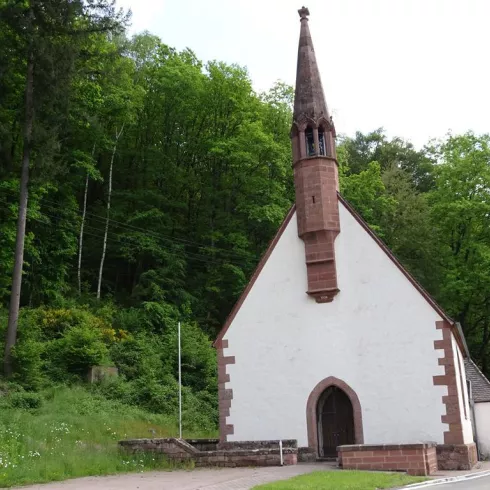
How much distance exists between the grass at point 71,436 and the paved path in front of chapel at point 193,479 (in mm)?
742

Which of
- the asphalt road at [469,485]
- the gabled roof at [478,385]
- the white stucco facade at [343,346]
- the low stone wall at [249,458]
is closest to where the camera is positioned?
the asphalt road at [469,485]

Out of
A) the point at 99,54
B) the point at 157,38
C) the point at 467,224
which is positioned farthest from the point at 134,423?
the point at 157,38

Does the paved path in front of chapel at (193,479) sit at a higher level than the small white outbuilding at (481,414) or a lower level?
lower

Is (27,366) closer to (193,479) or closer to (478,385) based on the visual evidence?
(193,479)

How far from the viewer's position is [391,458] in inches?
569

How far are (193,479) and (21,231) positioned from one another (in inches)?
548

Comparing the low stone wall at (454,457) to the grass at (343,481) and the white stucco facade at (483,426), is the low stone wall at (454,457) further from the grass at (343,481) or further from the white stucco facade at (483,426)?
the white stucco facade at (483,426)

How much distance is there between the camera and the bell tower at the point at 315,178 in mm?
18422

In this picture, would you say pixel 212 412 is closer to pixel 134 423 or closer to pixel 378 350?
pixel 134 423

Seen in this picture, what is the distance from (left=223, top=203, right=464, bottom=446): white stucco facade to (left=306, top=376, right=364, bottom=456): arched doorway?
5.2 inches

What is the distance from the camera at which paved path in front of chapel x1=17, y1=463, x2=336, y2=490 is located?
12.2 meters

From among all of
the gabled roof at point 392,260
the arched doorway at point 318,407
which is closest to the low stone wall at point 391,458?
the arched doorway at point 318,407

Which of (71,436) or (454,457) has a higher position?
(71,436)

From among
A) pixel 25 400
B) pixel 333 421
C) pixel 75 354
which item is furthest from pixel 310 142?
pixel 75 354
